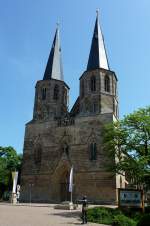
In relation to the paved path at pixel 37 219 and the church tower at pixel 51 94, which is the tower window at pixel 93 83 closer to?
the church tower at pixel 51 94

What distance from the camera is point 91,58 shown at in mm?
38000

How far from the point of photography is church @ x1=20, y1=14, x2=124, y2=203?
103 feet

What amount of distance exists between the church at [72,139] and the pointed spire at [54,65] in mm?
175

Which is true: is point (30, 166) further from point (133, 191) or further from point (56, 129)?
point (133, 191)

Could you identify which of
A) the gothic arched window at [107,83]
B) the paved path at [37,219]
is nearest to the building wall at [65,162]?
the gothic arched window at [107,83]

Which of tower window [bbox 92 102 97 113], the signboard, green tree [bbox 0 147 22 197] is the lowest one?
the signboard

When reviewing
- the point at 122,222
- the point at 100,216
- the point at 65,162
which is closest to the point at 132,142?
the point at 100,216

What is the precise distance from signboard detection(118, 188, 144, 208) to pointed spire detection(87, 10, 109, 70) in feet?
69.4

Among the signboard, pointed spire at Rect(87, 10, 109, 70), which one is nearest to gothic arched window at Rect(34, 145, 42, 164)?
pointed spire at Rect(87, 10, 109, 70)

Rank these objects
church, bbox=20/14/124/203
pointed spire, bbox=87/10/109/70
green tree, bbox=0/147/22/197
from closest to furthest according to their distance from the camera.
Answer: church, bbox=20/14/124/203 → pointed spire, bbox=87/10/109/70 → green tree, bbox=0/147/22/197

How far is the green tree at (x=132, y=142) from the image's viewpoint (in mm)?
20891

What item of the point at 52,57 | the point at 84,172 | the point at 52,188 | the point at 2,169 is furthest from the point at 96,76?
the point at 2,169

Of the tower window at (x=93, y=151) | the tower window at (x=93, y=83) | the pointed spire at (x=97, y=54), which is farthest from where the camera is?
the pointed spire at (x=97, y=54)

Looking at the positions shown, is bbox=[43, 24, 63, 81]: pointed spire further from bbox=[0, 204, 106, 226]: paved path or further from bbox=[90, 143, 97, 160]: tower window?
bbox=[0, 204, 106, 226]: paved path
